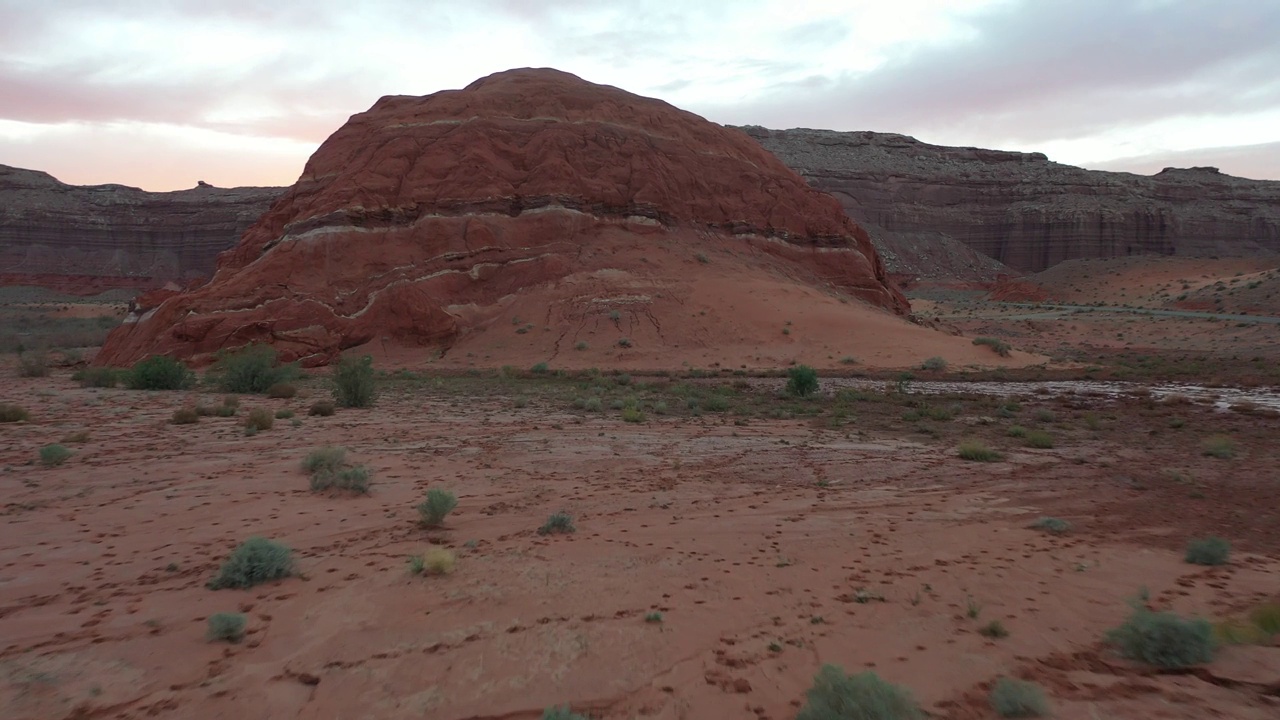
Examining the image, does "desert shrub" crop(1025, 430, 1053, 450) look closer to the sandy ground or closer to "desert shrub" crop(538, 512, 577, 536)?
the sandy ground

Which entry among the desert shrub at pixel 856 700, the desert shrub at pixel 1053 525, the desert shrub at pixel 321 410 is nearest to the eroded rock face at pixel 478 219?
the desert shrub at pixel 321 410

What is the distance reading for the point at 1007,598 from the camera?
5688 mm

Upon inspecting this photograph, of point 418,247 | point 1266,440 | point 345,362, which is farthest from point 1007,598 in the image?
point 418,247

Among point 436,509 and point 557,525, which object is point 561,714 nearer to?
point 557,525

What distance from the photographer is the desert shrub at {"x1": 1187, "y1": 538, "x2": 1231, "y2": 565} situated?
20.8ft

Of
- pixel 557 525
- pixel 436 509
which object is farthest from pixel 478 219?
pixel 557 525

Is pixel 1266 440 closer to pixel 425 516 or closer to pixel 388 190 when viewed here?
pixel 425 516

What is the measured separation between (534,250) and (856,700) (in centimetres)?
3207

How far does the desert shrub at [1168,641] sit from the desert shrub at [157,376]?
21055mm

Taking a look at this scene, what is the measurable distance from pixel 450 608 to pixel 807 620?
2566 millimetres

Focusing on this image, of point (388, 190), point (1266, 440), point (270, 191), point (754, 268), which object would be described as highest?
point (270, 191)

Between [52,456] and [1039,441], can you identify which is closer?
[52,456]

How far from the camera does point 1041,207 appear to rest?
90625mm

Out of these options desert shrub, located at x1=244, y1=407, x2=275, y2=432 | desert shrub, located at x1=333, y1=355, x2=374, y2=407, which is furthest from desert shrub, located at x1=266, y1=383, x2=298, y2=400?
desert shrub, located at x1=244, y1=407, x2=275, y2=432
